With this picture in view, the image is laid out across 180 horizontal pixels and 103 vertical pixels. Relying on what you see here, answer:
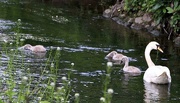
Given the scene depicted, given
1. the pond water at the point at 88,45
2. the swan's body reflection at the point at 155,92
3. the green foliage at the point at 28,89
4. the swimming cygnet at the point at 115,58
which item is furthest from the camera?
the swimming cygnet at the point at 115,58

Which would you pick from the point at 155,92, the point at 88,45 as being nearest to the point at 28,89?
the point at 155,92

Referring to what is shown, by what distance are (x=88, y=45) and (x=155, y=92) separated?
5690mm

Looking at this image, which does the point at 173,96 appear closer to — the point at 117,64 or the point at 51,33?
the point at 117,64

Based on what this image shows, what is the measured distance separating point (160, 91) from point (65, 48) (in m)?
5.07

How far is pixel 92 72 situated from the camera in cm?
1302

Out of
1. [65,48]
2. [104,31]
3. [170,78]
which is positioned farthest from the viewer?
[104,31]

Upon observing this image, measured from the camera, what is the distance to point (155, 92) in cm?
1174

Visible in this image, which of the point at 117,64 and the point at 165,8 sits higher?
the point at 165,8

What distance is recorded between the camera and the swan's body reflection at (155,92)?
10.9m

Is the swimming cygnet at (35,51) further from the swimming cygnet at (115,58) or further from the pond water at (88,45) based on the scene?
the swimming cygnet at (115,58)

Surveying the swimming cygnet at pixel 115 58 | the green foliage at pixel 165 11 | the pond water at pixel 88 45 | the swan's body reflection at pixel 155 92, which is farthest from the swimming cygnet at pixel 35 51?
the green foliage at pixel 165 11

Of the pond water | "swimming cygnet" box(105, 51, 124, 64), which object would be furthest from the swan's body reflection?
"swimming cygnet" box(105, 51, 124, 64)

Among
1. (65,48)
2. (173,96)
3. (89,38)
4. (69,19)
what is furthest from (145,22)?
(173,96)

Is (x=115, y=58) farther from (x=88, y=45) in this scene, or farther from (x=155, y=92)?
(x=155, y=92)
